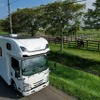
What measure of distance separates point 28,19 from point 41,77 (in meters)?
26.3

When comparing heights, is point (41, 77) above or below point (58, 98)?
above

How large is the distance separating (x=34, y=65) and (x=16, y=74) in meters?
1.08

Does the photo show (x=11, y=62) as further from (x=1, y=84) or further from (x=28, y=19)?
(x=28, y=19)

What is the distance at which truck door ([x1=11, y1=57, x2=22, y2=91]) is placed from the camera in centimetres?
968

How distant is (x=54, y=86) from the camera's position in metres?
11.8

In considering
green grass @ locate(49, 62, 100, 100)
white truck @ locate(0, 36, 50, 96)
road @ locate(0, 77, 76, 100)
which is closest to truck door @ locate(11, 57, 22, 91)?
white truck @ locate(0, 36, 50, 96)

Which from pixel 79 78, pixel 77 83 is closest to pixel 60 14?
pixel 79 78

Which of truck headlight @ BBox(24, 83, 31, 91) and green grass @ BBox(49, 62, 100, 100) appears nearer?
truck headlight @ BBox(24, 83, 31, 91)

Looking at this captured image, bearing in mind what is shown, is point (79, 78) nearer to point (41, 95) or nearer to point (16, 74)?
point (41, 95)

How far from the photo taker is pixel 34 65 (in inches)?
394

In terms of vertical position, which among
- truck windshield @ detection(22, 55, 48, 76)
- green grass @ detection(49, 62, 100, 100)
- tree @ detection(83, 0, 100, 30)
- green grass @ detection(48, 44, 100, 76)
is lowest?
green grass @ detection(49, 62, 100, 100)

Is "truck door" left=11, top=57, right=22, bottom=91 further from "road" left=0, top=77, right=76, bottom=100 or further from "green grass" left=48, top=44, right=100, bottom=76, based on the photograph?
"green grass" left=48, top=44, right=100, bottom=76

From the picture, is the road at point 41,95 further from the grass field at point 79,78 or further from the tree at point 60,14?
the tree at point 60,14

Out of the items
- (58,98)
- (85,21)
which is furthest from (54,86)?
(85,21)
